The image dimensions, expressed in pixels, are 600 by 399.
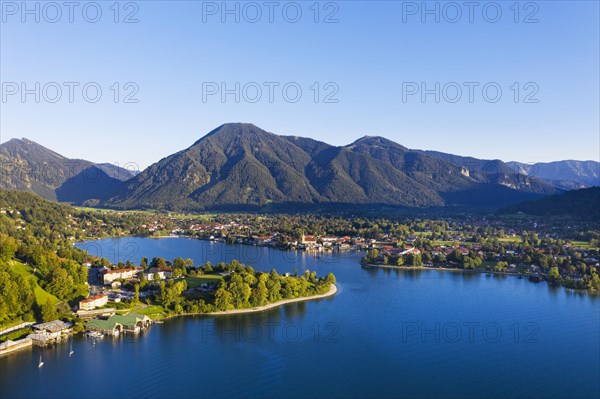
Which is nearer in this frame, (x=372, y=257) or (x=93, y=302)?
(x=93, y=302)

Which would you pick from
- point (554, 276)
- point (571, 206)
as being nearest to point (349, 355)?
point (554, 276)

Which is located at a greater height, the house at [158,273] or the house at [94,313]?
the house at [158,273]

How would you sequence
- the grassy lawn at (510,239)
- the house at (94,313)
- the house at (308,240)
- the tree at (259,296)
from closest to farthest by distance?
1. the house at (94,313)
2. the tree at (259,296)
3. the house at (308,240)
4. the grassy lawn at (510,239)

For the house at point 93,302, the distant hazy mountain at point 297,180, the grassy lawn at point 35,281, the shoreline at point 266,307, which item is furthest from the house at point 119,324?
the distant hazy mountain at point 297,180

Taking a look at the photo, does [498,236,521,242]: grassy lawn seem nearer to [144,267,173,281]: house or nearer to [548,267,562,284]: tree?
[548,267,562,284]: tree

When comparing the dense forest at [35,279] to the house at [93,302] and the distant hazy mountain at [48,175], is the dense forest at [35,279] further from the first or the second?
the distant hazy mountain at [48,175]

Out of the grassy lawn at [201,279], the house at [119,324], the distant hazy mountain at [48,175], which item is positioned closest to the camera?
the house at [119,324]

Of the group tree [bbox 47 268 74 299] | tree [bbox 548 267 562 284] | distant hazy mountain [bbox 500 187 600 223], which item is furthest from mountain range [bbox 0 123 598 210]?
tree [bbox 47 268 74 299]

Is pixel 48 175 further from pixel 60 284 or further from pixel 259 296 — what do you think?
pixel 259 296
